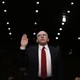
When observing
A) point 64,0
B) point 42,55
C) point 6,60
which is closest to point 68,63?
point 6,60

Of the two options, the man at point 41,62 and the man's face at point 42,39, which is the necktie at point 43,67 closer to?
the man at point 41,62

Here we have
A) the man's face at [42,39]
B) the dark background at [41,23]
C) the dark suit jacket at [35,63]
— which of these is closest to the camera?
the dark suit jacket at [35,63]

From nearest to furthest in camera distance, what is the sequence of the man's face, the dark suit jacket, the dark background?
the dark suit jacket < the man's face < the dark background

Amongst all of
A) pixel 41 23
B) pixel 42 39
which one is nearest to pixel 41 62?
pixel 42 39

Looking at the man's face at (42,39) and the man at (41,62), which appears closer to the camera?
the man at (41,62)

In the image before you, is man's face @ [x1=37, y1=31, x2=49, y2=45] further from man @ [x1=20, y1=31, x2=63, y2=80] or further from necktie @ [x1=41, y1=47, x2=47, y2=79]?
necktie @ [x1=41, y1=47, x2=47, y2=79]

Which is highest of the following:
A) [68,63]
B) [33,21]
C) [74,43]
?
[33,21]

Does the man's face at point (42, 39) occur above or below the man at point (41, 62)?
above

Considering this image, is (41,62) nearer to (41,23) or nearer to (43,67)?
(43,67)

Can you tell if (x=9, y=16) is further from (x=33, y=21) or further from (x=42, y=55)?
(x=42, y=55)

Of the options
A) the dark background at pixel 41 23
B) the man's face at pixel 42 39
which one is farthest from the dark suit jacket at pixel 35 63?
the dark background at pixel 41 23

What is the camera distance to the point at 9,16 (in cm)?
737

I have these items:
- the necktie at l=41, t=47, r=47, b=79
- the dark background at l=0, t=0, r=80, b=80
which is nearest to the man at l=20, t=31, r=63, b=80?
the necktie at l=41, t=47, r=47, b=79

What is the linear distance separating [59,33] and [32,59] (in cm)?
536
